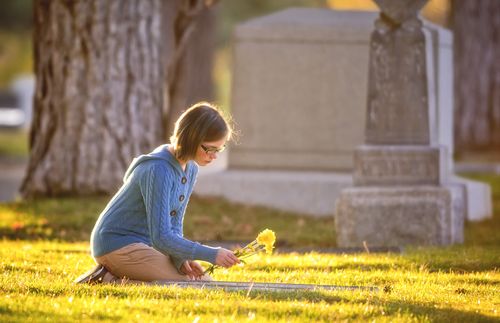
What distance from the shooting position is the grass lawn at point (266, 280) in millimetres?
6254

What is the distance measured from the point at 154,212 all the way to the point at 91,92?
705cm

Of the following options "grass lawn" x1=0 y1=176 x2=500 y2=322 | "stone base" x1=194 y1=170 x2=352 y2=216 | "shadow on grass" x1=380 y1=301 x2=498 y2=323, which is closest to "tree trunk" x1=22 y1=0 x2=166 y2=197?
"stone base" x1=194 y1=170 x2=352 y2=216

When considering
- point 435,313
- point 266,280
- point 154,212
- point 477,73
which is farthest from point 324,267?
point 477,73

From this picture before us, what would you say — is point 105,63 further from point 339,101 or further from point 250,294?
point 250,294

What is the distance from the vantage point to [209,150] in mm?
7062

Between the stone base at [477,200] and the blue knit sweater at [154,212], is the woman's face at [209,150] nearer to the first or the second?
the blue knit sweater at [154,212]

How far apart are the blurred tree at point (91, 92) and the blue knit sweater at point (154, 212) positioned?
21.5ft

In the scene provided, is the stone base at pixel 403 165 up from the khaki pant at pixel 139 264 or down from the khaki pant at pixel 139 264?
up

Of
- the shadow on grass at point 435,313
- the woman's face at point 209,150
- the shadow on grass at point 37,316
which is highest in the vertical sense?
the woman's face at point 209,150

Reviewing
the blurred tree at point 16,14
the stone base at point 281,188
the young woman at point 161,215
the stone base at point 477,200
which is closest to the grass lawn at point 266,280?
the young woman at point 161,215

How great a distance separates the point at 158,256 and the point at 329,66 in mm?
7703

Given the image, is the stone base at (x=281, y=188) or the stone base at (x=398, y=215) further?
the stone base at (x=281, y=188)

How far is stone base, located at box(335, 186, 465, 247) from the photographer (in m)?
11.0

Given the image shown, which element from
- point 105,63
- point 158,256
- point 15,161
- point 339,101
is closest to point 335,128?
point 339,101
